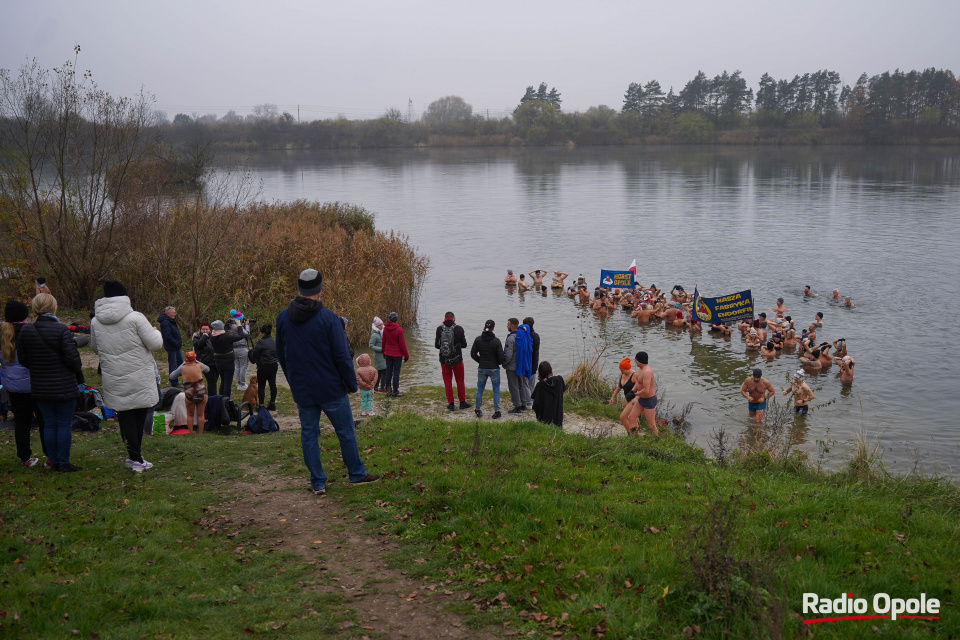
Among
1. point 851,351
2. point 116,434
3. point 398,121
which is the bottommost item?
point 851,351

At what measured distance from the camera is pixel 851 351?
21.4 m

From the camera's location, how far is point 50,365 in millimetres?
7090

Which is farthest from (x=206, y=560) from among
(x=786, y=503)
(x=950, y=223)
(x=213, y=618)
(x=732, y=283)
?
(x=950, y=223)

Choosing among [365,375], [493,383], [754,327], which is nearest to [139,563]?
[365,375]

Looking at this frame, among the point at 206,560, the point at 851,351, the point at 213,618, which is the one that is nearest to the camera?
the point at 213,618

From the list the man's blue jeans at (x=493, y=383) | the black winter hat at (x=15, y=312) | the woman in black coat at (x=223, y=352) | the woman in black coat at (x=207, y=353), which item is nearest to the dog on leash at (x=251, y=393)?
the woman in black coat at (x=223, y=352)

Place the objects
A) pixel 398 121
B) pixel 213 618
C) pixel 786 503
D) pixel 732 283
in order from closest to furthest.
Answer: pixel 213 618
pixel 786 503
pixel 732 283
pixel 398 121

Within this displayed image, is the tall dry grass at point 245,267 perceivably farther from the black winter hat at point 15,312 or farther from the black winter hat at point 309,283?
the black winter hat at point 309,283

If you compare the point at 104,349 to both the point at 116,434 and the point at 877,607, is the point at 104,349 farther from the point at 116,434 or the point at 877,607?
the point at 877,607

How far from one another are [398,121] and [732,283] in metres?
131

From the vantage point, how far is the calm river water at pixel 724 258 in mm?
17547

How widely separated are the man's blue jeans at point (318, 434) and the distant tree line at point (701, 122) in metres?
121

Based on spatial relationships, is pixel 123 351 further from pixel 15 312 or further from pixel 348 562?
pixel 348 562

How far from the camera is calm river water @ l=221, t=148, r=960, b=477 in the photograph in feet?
57.6
